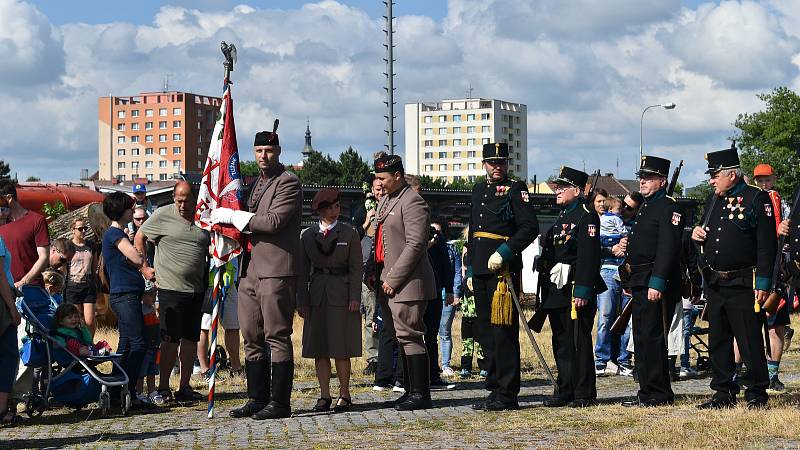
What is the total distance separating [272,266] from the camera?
34.3ft

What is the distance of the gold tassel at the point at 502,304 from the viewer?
35.2ft

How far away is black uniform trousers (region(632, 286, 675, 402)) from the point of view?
1069cm

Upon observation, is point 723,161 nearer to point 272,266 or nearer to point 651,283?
point 651,283

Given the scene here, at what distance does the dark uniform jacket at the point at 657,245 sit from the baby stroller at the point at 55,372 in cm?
453

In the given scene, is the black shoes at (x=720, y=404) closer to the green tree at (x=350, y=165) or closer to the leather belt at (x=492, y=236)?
the leather belt at (x=492, y=236)

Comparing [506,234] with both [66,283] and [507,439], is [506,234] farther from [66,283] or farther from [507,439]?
[66,283]

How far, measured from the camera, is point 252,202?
10688mm

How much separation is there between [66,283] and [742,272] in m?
7.84

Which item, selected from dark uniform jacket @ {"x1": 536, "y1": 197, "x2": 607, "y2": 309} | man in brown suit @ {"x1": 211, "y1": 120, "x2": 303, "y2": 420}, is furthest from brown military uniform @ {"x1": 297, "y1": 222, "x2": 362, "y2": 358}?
dark uniform jacket @ {"x1": 536, "y1": 197, "x2": 607, "y2": 309}

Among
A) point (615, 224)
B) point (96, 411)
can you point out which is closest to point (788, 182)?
point (615, 224)

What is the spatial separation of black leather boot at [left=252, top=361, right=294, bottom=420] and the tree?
70.6 m

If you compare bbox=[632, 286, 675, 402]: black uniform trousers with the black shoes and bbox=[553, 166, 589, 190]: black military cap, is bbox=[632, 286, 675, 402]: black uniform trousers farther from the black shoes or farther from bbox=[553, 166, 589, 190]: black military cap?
bbox=[553, 166, 589, 190]: black military cap

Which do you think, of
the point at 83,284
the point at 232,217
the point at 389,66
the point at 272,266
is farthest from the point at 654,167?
the point at 389,66

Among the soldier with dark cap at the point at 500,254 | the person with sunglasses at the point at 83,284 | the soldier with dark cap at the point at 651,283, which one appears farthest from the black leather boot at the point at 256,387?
the person with sunglasses at the point at 83,284
